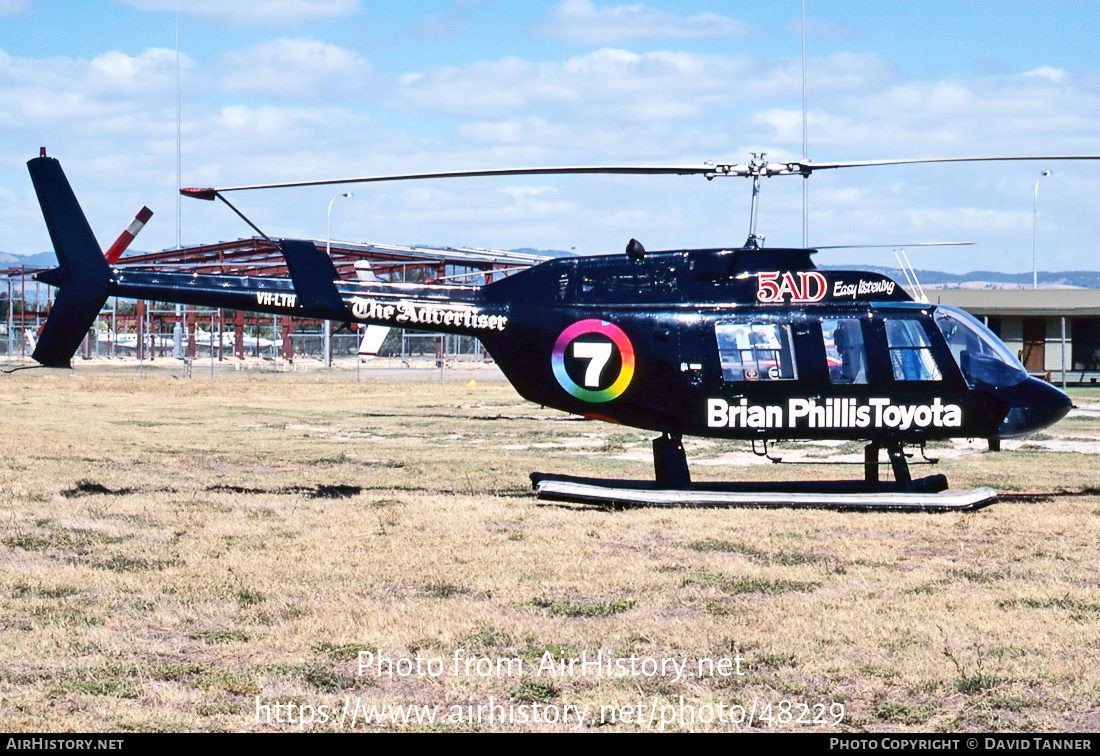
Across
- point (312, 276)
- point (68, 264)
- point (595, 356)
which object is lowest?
Result: point (595, 356)

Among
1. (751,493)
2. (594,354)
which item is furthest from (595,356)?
(751,493)

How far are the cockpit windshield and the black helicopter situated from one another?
17mm

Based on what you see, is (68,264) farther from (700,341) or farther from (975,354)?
(975,354)

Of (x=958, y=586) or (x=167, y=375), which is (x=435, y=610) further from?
(x=167, y=375)

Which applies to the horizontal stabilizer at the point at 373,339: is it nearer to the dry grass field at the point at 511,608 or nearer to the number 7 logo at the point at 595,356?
the dry grass field at the point at 511,608

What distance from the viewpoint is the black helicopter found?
504 inches

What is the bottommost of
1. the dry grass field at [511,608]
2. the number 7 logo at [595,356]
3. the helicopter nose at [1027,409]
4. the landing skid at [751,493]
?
the dry grass field at [511,608]

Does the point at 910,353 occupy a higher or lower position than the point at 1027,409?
higher

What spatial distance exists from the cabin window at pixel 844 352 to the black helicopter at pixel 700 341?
0.02 metres

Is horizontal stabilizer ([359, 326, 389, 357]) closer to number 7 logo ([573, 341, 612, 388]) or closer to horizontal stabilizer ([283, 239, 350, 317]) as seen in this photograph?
horizontal stabilizer ([283, 239, 350, 317])

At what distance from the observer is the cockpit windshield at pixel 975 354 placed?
1295 centimetres

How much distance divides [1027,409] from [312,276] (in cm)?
904

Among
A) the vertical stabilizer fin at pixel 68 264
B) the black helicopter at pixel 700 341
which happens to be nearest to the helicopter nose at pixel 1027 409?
the black helicopter at pixel 700 341

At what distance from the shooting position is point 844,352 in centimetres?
1280
